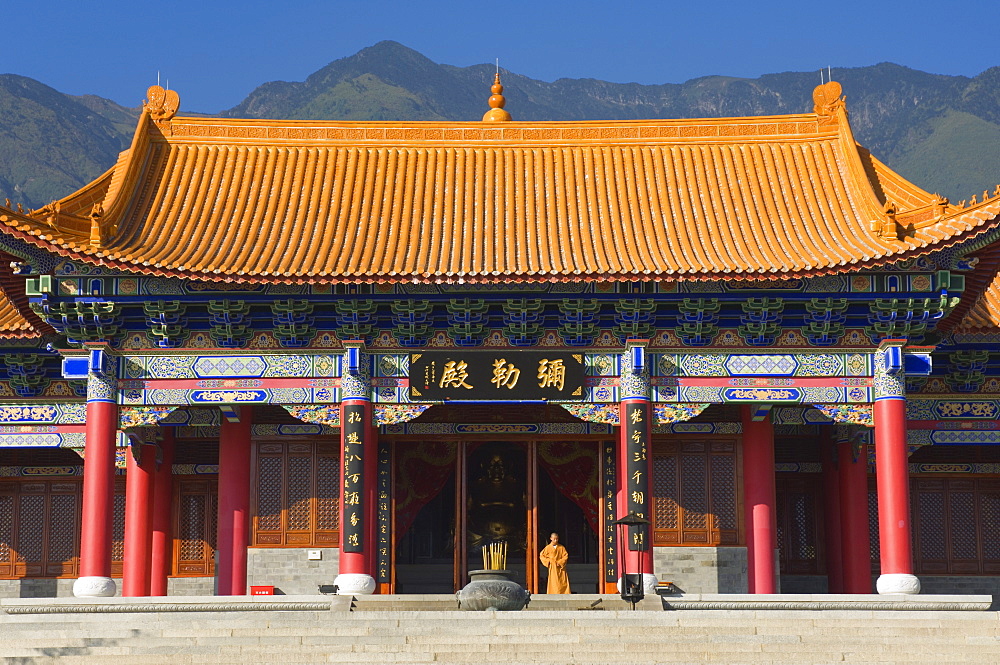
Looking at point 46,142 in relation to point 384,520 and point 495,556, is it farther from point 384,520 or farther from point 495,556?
point 495,556

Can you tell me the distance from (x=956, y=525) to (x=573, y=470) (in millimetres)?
6192

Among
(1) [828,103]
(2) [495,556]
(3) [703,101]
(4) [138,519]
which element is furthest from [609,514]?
(3) [703,101]

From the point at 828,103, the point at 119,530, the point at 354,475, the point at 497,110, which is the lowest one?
the point at 119,530

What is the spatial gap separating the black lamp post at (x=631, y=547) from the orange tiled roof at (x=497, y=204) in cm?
317

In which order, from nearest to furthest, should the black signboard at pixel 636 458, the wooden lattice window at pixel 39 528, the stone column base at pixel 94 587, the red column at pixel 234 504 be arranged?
the stone column base at pixel 94 587, the black signboard at pixel 636 458, the red column at pixel 234 504, the wooden lattice window at pixel 39 528

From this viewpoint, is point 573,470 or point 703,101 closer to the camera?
point 573,470

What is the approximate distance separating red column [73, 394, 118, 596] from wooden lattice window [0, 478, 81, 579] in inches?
159

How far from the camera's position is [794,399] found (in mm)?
18547

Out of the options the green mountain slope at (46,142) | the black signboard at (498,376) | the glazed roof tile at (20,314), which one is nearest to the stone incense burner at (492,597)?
the black signboard at (498,376)

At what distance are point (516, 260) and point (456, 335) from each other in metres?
1.37

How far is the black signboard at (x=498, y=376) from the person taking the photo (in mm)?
18531

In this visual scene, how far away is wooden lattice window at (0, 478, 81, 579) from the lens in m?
21.9

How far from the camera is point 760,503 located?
1939 centimetres

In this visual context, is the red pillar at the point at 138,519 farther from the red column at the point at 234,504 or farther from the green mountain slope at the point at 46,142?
the green mountain slope at the point at 46,142
